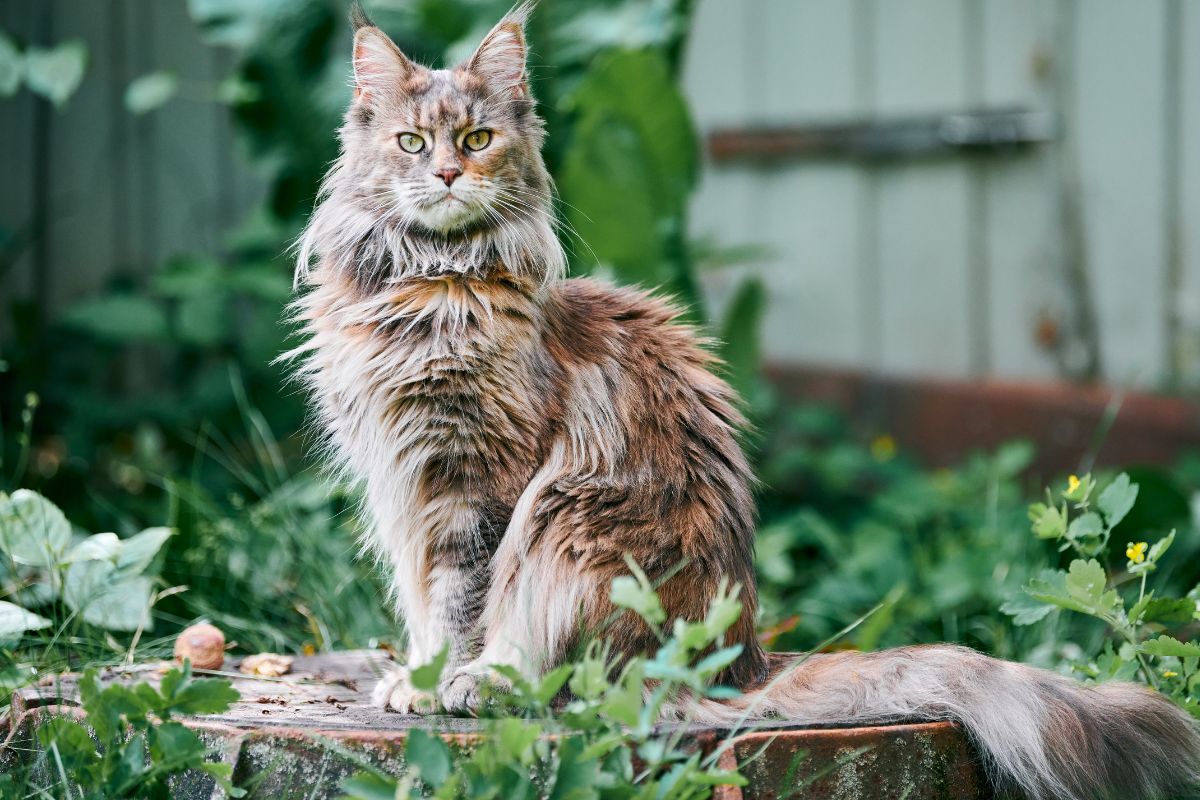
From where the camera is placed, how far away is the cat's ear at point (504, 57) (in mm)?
2555

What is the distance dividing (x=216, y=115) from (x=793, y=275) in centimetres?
278

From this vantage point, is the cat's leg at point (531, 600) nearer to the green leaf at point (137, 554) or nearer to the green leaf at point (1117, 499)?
the green leaf at point (137, 554)

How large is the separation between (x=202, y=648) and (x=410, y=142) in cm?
119

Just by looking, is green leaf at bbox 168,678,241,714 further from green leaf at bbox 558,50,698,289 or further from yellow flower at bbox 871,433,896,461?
yellow flower at bbox 871,433,896,461

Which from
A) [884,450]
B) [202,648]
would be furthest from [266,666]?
[884,450]

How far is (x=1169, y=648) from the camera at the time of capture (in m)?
2.22

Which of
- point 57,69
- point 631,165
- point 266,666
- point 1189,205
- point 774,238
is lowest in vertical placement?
point 266,666

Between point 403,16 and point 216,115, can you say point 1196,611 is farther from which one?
point 216,115

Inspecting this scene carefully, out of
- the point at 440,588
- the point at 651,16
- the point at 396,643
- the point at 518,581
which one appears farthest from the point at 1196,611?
the point at 651,16

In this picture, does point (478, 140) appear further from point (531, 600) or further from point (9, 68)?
point (9, 68)

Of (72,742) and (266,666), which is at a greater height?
(72,742)

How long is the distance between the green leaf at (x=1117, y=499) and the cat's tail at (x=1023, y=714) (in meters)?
0.40

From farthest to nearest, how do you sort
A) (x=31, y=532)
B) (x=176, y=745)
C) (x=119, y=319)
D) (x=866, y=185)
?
1. (x=866, y=185)
2. (x=119, y=319)
3. (x=31, y=532)
4. (x=176, y=745)

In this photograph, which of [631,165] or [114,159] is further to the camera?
[114,159]
